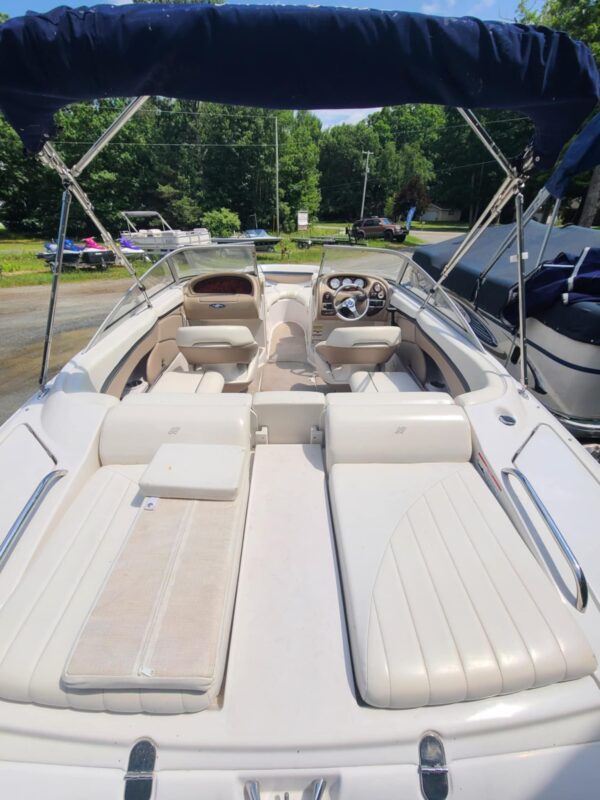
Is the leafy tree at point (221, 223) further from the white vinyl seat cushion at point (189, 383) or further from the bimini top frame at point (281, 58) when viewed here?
the bimini top frame at point (281, 58)

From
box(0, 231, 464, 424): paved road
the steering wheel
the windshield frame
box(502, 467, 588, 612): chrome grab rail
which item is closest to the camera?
box(502, 467, 588, 612): chrome grab rail

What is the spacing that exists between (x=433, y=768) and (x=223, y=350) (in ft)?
8.78

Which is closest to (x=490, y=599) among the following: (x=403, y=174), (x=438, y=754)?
(x=438, y=754)

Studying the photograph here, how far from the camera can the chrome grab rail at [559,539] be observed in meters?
1.05

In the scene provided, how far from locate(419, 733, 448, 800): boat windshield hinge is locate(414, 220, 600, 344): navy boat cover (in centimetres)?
257

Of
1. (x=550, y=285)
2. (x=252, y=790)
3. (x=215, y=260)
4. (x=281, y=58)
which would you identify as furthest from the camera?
(x=215, y=260)

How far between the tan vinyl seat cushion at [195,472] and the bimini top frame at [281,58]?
130 cm

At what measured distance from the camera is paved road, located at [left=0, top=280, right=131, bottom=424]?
4.35 m

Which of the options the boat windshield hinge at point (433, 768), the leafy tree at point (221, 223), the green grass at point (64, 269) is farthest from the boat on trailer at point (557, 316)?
the leafy tree at point (221, 223)

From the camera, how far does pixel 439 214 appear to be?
128ft

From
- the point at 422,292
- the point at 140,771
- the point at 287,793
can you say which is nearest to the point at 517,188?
the point at 422,292

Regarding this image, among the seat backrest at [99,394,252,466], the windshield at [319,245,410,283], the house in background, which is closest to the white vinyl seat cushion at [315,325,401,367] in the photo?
the windshield at [319,245,410,283]

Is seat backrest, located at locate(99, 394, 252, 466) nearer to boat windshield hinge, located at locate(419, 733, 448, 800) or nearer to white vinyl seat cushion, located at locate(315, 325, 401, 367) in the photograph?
boat windshield hinge, located at locate(419, 733, 448, 800)

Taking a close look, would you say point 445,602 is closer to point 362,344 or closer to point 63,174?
point 362,344
